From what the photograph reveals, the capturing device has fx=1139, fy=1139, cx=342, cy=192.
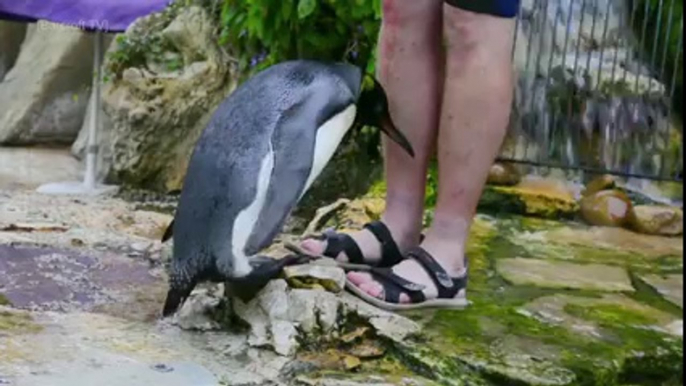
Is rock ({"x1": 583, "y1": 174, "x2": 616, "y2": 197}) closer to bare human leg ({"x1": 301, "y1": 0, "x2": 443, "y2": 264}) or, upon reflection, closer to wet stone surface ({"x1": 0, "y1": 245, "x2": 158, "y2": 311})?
bare human leg ({"x1": 301, "y1": 0, "x2": 443, "y2": 264})

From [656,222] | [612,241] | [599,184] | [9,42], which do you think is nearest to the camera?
[612,241]

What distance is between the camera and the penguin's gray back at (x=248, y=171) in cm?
190

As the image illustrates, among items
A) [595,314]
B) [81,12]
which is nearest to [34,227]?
[595,314]

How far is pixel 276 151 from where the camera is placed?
1976 millimetres

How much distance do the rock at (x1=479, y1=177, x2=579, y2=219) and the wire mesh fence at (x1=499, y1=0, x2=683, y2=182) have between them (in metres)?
0.84

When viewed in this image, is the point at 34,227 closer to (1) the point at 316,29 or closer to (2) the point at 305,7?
(2) the point at 305,7

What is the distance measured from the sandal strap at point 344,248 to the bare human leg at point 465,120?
12cm

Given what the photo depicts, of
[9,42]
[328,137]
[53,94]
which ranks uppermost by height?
[328,137]

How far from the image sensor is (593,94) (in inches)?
191

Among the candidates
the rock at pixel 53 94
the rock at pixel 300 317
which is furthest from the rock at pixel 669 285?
the rock at pixel 53 94

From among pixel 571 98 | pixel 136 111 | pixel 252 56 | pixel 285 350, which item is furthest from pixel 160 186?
pixel 285 350

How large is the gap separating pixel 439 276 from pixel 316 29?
94.7 inches

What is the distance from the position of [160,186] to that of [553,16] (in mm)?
1917

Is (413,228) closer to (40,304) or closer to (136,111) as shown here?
(40,304)
